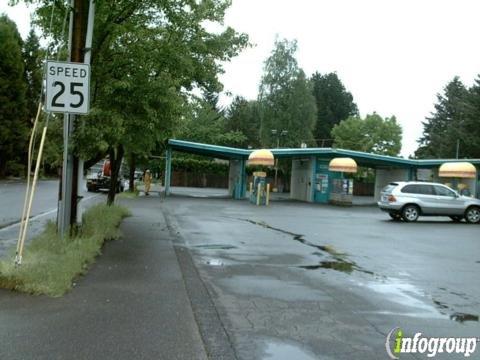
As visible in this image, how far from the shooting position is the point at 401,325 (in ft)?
21.8

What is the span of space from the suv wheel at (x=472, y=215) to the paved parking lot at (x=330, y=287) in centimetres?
829

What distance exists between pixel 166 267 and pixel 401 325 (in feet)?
14.3

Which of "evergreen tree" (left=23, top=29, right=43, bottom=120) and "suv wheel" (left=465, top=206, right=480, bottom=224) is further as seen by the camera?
"evergreen tree" (left=23, top=29, right=43, bottom=120)

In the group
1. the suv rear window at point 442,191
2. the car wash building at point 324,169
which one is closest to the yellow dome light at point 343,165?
the car wash building at point 324,169

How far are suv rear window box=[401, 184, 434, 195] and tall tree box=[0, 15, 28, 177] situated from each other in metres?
38.3

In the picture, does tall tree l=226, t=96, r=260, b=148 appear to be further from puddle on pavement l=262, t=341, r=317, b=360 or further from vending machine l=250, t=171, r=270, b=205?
puddle on pavement l=262, t=341, r=317, b=360

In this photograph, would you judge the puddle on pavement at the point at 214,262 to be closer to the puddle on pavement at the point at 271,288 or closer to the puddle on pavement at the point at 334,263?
the puddle on pavement at the point at 271,288

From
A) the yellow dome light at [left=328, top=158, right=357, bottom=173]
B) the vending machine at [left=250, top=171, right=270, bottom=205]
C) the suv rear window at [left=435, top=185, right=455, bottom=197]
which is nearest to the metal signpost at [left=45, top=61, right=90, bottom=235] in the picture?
the suv rear window at [left=435, top=185, right=455, bottom=197]

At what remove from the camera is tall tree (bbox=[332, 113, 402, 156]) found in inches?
A: 3066

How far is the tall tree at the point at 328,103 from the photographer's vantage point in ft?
304

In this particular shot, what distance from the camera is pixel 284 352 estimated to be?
5461 mm

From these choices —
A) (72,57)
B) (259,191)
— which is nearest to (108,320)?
(72,57)

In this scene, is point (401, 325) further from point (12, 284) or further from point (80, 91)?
point (80, 91)

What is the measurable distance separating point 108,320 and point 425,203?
2062cm
